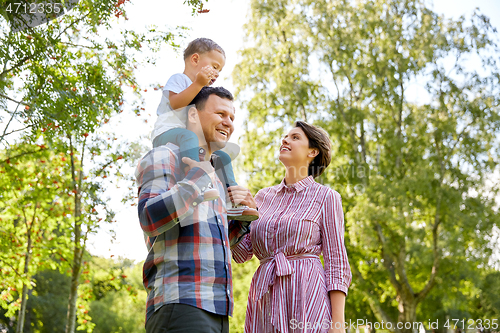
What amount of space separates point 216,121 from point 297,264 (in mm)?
932

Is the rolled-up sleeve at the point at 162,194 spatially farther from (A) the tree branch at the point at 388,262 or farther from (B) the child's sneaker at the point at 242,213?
(A) the tree branch at the point at 388,262

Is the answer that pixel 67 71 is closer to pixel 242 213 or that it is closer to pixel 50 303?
pixel 242 213

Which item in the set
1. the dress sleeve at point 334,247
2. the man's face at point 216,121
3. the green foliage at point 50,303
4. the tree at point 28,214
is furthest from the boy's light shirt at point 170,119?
the green foliage at point 50,303

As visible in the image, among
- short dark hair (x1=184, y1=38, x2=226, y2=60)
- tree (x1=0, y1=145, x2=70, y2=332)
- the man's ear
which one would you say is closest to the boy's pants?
the man's ear

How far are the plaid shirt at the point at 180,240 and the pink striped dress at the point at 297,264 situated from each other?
2.33 feet

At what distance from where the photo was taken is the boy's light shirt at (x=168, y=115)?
1985 millimetres

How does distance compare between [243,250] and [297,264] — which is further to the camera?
[243,250]

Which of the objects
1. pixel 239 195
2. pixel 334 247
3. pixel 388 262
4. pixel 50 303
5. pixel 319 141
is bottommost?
pixel 334 247

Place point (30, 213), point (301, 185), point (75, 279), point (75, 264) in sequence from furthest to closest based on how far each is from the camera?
point (30, 213) → point (75, 264) → point (75, 279) → point (301, 185)

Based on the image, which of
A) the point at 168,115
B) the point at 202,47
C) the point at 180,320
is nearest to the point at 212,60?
the point at 202,47

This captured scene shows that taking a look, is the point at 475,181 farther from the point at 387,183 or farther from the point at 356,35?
the point at 356,35

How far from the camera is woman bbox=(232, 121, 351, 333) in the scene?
222 cm

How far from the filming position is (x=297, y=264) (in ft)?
7.62

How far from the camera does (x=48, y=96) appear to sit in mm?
4719
